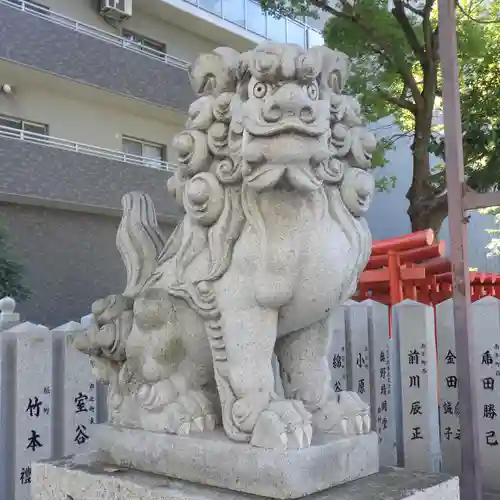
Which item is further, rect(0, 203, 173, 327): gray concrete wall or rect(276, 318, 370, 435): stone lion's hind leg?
rect(0, 203, 173, 327): gray concrete wall

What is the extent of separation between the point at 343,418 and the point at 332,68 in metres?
0.92

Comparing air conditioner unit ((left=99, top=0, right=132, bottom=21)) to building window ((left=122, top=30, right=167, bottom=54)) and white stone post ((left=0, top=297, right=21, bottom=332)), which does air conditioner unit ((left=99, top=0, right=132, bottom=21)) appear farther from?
white stone post ((left=0, top=297, right=21, bottom=332))

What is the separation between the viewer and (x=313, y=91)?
1.58 meters

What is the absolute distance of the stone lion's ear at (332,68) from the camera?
162 cm

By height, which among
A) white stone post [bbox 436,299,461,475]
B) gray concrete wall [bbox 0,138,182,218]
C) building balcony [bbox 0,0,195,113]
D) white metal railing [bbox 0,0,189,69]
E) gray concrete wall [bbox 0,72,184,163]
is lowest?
white stone post [bbox 436,299,461,475]

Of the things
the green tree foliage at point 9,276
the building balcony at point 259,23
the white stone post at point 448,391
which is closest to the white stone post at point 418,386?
the white stone post at point 448,391

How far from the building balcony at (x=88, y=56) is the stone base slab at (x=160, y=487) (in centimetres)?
686

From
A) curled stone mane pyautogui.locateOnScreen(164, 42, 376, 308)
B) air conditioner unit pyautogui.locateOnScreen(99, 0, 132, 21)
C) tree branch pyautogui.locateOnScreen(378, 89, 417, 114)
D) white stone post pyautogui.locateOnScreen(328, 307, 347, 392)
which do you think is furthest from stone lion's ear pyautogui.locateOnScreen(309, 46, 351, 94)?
air conditioner unit pyautogui.locateOnScreen(99, 0, 132, 21)

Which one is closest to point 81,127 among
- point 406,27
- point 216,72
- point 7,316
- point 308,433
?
point 406,27

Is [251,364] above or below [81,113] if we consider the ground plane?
below

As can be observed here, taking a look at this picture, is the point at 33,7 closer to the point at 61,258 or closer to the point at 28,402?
the point at 61,258

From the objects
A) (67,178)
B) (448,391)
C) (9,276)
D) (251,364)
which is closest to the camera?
(251,364)

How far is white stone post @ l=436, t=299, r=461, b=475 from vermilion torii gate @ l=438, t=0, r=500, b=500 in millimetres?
310

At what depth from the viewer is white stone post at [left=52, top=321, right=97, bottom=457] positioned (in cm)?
272
